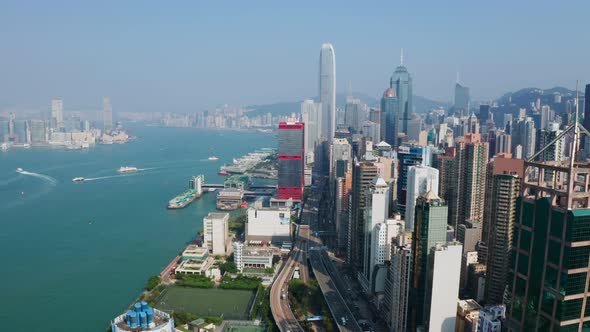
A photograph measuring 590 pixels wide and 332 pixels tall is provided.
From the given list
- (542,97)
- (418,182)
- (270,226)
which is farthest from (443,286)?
(542,97)

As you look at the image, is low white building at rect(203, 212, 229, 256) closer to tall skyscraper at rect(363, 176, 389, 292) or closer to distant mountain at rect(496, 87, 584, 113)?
tall skyscraper at rect(363, 176, 389, 292)

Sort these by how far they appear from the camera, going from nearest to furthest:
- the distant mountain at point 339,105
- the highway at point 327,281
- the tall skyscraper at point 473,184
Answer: the highway at point 327,281, the tall skyscraper at point 473,184, the distant mountain at point 339,105

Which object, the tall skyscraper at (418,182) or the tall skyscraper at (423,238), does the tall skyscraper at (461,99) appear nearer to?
the tall skyscraper at (418,182)

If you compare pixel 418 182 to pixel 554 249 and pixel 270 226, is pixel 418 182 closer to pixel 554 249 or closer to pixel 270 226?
pixel 270 226

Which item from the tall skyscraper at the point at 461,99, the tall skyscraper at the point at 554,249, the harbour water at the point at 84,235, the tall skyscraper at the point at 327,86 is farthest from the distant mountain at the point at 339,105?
the tall skyscraper at the point at 554,249

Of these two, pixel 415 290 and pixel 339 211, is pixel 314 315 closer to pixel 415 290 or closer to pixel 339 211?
pixel 415 290

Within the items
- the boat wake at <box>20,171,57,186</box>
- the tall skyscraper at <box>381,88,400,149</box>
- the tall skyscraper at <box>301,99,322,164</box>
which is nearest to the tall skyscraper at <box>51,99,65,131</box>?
the boat wake at <box>20,171,57,186</box>
